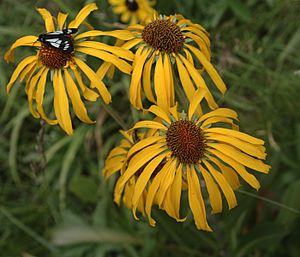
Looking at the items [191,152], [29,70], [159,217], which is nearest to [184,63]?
[191,152]

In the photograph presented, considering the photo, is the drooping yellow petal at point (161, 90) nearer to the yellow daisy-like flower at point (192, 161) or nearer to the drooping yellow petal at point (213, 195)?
the yellow daisy-like flower at point (192, 161)

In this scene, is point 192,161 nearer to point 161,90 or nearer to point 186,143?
point 186,143

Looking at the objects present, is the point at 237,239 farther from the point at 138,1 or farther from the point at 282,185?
the point at 138,1

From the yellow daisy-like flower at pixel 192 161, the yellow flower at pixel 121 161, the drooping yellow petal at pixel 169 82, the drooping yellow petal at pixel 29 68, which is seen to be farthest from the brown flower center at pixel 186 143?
the drooping yellow petal at pixel 29 68

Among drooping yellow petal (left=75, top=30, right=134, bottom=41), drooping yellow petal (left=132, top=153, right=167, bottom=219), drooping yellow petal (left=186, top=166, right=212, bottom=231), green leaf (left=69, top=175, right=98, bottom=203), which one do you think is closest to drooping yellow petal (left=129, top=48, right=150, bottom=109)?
drooping yellow petal (left=75, top=30, right=134, bottom=41)

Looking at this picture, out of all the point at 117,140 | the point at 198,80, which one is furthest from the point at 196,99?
the point at 117,140
